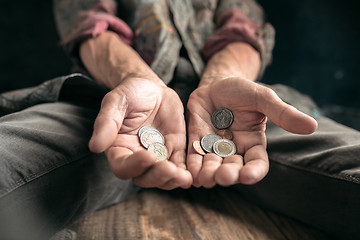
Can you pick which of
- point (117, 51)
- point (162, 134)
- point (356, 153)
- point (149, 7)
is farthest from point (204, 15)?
point (356, 153)

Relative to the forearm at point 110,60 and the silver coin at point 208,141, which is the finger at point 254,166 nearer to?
the silver coin at point 208,141

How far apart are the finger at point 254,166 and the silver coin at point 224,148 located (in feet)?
0.17

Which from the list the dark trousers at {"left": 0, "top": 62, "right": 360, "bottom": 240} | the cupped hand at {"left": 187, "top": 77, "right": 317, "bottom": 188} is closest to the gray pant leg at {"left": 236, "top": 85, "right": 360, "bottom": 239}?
the dark trousers at {"left": 0, "top": 62, "right": 360, "bottom": 240}

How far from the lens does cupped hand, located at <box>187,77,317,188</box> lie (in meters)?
0.65

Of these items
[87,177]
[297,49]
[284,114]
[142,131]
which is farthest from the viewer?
[297,49]

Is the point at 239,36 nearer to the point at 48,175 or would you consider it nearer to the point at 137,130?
the point at 137,130

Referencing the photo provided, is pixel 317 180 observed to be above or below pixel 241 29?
below

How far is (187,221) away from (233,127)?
0.36 metres

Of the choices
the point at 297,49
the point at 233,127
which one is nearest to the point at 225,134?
the point at 233,127

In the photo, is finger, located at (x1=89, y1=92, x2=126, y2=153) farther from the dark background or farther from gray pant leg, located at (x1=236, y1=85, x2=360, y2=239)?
the dark background

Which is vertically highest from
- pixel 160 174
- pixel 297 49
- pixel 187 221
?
pixel 160 174

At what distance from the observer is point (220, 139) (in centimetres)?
84

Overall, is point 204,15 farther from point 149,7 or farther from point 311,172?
point 311,172

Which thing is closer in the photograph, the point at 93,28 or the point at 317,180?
the point at 317,180
